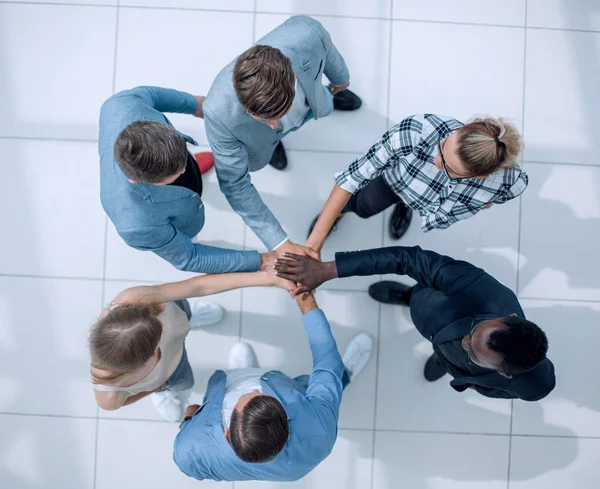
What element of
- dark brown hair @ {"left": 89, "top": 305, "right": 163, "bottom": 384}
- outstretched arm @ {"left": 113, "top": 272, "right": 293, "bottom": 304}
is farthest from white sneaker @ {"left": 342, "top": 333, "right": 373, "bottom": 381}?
dark brown hair @ {"left": 89, "top": 305, "right": 163, "bottom": 384}

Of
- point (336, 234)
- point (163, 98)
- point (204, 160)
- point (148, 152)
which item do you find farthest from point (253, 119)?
point (336, 234)

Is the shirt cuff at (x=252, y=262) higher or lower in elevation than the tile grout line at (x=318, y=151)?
lower

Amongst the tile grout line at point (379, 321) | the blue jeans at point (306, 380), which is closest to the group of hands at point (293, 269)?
the blue jeans at point (306, 380)

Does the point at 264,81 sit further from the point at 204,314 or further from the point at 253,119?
the point at 204,314

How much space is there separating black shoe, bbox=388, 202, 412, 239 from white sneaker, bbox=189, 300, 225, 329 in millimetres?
1115

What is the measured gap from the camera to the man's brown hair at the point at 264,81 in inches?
66.3

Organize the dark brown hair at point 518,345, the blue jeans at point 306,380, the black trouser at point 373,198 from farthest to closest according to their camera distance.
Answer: the blue jeans at point 306,380
the black trouser at point 373,198
the dark brown hair at point 518,345

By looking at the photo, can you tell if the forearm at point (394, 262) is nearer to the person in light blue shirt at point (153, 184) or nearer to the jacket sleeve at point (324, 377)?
the jacket sleeve at point (324, 377)

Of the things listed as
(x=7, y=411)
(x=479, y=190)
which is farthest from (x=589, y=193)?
(x=7, y=411)

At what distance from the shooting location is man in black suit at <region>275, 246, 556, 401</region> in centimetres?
176

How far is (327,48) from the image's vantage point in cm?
212

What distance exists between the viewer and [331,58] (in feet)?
7.38

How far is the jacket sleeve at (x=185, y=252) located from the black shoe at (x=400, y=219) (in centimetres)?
94

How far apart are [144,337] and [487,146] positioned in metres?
1.40
